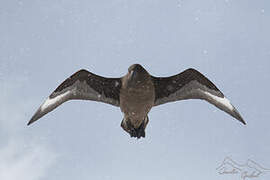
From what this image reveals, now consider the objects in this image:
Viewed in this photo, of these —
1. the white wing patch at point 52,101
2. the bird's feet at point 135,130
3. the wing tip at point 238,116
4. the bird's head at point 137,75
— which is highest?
the bird's head at point 137,75

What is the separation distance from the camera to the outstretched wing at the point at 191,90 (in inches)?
290

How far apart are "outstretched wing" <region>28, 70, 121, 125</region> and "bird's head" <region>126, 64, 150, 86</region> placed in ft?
3.39

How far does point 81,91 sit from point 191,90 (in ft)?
8.70

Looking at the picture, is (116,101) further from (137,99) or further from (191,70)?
(191,70)

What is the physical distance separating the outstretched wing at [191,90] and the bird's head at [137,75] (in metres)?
0.92

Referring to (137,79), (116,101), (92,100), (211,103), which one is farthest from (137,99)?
(211,103)

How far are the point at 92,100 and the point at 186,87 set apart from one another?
2287 mm

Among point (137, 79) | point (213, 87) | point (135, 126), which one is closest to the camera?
point (137, 79)

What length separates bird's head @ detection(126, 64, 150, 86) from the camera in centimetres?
621

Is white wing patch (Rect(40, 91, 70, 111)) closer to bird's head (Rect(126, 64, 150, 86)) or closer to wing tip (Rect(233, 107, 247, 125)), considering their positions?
bird's head (Rect(126, 64, 150, 86))

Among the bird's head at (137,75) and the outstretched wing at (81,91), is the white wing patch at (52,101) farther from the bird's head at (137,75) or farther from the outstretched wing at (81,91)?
the bird's head at (137,75)

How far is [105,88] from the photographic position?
7.35 meters

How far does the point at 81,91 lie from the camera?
748cm

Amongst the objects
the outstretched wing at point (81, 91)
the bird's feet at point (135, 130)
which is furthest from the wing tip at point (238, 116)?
the outstretched wing at point (81, 91)
